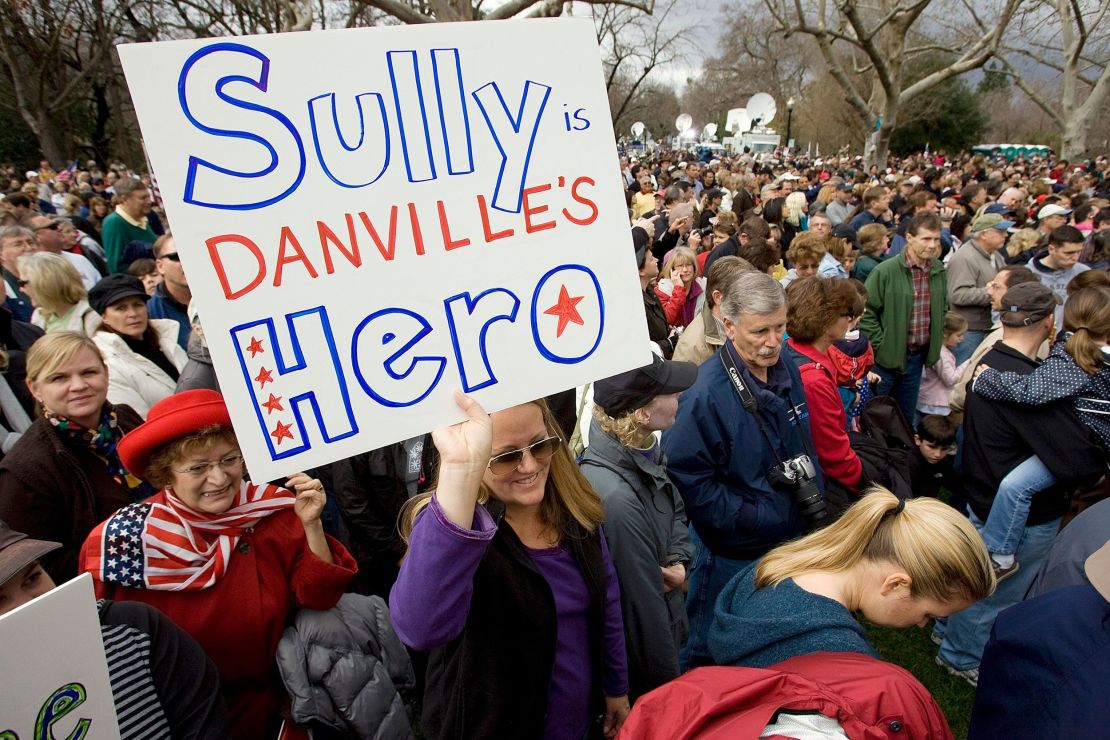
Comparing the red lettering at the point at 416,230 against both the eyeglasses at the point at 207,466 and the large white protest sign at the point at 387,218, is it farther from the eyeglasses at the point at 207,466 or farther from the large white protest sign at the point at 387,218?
the eyeglasses at the point at 207,466

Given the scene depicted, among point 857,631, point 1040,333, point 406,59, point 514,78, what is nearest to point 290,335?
point 406,59

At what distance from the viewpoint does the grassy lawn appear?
10.3ft

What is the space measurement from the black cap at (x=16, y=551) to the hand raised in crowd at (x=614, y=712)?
1.60 m

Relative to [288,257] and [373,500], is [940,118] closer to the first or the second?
[373,500]

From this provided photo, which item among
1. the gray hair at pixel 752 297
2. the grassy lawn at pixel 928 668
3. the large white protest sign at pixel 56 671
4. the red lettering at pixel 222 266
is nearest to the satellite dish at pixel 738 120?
the grassy lawn at pixel 928 668

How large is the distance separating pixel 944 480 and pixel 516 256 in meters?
3.48

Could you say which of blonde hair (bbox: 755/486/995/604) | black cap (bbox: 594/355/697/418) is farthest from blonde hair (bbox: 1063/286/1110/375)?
black cap (bbox: 594/355/697/418)

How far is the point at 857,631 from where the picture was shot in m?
1.59

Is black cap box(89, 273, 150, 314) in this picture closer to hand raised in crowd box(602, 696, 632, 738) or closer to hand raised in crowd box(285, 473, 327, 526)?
hand raised in crowd box(285, 473, 327, 526)

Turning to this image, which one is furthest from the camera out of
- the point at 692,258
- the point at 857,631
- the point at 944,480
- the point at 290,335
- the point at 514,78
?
the point at 692,258

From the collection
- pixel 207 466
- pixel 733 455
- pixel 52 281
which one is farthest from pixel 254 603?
pixel 52 281

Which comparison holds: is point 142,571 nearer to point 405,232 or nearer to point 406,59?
point 405,232

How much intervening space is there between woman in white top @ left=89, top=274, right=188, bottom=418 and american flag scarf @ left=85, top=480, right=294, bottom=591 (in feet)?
5.49

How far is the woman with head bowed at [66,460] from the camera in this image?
221 centimetres
